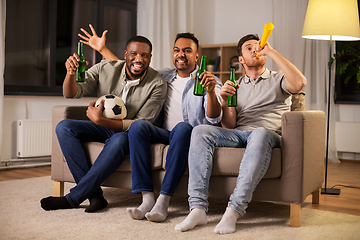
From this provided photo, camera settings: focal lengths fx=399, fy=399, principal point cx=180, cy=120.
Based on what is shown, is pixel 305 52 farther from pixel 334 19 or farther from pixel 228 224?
pixel 228 224

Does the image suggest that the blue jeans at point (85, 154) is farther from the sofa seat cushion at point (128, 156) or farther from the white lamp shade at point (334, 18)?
the white lamp shade at point (334, 18)

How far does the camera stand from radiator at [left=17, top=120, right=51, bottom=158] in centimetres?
382

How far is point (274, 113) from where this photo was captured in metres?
2.20

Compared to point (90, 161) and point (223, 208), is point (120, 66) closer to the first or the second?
point (90, 161)

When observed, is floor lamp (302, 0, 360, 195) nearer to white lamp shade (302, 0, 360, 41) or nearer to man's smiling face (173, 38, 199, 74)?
white lamp shade (302, 0, 360, 41)

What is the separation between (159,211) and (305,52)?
3568mm

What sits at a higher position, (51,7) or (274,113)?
(51,7)

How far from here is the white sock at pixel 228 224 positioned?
1.78 metres

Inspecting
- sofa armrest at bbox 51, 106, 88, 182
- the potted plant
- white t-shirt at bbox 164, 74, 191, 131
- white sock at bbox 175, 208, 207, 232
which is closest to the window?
the potted plant

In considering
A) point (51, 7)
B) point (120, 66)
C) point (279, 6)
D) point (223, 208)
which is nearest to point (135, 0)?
point (51, 7)

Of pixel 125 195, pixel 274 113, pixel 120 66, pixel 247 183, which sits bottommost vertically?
pixel 125 195

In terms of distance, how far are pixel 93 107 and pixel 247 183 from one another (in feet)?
3.25

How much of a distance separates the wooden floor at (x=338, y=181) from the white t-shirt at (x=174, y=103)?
37.2 inches

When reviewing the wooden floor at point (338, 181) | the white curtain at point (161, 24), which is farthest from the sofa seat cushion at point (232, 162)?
the white curtain at point (161, 24)
